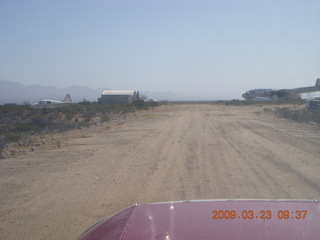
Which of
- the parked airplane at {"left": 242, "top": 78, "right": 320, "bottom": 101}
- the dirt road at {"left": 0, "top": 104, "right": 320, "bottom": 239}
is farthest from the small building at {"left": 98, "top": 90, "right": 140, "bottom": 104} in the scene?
the dirt road at {"left": 0, "top": 104, "right": 320, "bottom": 239}

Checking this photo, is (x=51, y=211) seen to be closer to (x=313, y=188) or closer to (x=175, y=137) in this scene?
(x=313, y=188)

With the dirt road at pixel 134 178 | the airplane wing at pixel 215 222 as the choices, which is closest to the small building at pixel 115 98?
the dirt road at pixel 134 178

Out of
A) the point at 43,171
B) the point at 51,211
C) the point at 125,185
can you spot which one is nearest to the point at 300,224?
the point at 51,211

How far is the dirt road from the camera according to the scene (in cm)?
682

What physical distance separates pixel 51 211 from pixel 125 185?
199cm

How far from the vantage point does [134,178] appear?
9109mm

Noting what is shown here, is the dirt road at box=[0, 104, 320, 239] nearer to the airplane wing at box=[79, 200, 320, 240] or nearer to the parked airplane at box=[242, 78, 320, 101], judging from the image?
the airplane wing at box=[79, 200, 320, 240]

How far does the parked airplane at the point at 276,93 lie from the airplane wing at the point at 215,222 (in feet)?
247

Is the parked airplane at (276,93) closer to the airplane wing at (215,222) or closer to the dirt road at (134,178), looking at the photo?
the dirt road at (134,178)

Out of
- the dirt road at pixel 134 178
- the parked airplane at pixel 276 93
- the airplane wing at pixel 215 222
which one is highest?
the parked airplane at pixel 276 93

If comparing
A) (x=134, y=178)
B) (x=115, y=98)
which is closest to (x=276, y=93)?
(x=115, y=98)

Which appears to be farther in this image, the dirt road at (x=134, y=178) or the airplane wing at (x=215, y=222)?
the dirt road at (x=134, y=178)

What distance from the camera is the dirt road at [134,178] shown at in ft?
22.4

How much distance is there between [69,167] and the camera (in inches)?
420
